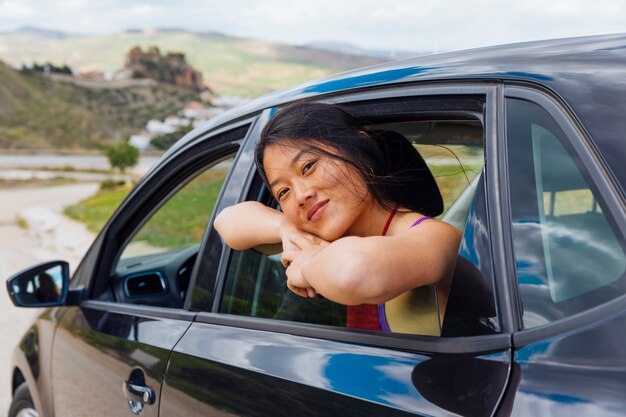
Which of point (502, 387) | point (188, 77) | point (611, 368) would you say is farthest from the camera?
point (188, 77)

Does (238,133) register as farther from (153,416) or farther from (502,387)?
(502,387)

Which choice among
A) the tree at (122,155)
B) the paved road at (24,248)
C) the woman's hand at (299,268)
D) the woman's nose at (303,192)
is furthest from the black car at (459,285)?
the tree at (122,155)

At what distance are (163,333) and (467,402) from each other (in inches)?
41.9

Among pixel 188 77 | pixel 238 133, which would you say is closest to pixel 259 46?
pixel 188 77

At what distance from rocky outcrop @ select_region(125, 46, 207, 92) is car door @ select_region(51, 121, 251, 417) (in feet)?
392

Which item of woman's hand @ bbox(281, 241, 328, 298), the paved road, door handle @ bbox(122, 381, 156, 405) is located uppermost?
woman's hand @ bbox(281, 241, 328, 298)

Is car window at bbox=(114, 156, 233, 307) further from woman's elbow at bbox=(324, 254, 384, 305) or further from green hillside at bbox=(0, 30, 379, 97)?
green hillside at bbox=(0, 30, 379, 97)

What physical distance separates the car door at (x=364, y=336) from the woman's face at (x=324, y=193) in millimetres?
176

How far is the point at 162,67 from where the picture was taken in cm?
12156

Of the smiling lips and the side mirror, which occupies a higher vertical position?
the smiling lips

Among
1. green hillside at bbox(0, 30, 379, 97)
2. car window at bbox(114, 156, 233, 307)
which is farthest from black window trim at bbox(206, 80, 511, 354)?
green hillside at bbox(0, 30, 379, 97)

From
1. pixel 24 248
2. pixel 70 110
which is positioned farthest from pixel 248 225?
pixel 70 110

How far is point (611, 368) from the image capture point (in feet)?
3.10

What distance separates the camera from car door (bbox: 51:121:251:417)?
1964mm
